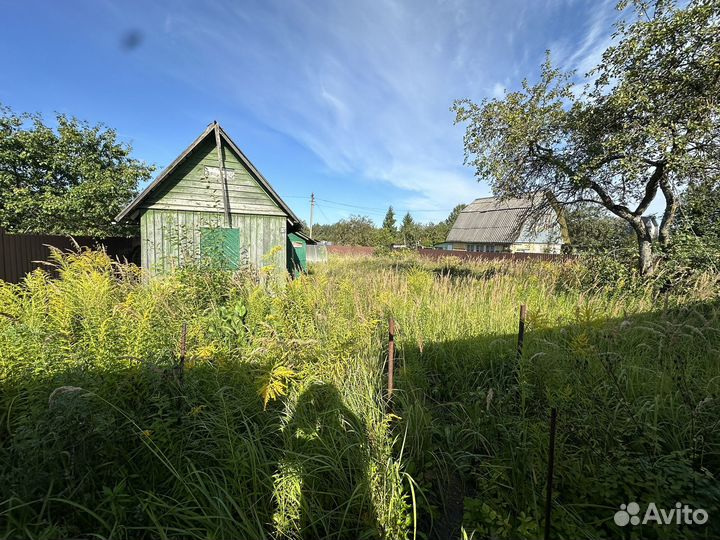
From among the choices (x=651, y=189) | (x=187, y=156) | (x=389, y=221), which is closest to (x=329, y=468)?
(x=187, y=156)

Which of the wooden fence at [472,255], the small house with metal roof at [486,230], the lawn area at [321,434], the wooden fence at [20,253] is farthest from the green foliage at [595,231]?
the small house with metal roof at [486,230]

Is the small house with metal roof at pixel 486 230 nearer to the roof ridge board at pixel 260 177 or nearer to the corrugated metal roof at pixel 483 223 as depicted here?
the corrugated metal roof at pixel 483 223

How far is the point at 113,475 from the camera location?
1.71 meters

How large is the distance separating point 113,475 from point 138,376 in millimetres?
602

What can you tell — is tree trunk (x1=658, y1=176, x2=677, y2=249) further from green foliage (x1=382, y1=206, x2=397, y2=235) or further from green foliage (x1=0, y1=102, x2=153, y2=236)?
green foliage (x1=382, y1=206, x2=397, y2=235)

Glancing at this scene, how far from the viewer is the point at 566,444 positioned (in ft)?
Result: 6.00

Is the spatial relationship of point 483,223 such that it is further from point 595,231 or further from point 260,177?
point 260,177

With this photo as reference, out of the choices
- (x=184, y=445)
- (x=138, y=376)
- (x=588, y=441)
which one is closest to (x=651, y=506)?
(x=588, y=441)

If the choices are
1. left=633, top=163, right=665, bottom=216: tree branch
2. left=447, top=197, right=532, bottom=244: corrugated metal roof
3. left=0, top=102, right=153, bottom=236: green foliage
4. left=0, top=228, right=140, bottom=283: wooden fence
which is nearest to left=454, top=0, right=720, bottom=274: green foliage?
left=633, top=163, right=665, bottom=216: tree branch

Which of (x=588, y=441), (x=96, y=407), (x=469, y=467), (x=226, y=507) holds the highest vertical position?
(x=96, y=407)

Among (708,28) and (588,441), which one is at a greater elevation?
(708,28)

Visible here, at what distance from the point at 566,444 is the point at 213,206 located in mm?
8500

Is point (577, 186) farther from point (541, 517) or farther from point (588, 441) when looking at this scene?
point (541, 517)
